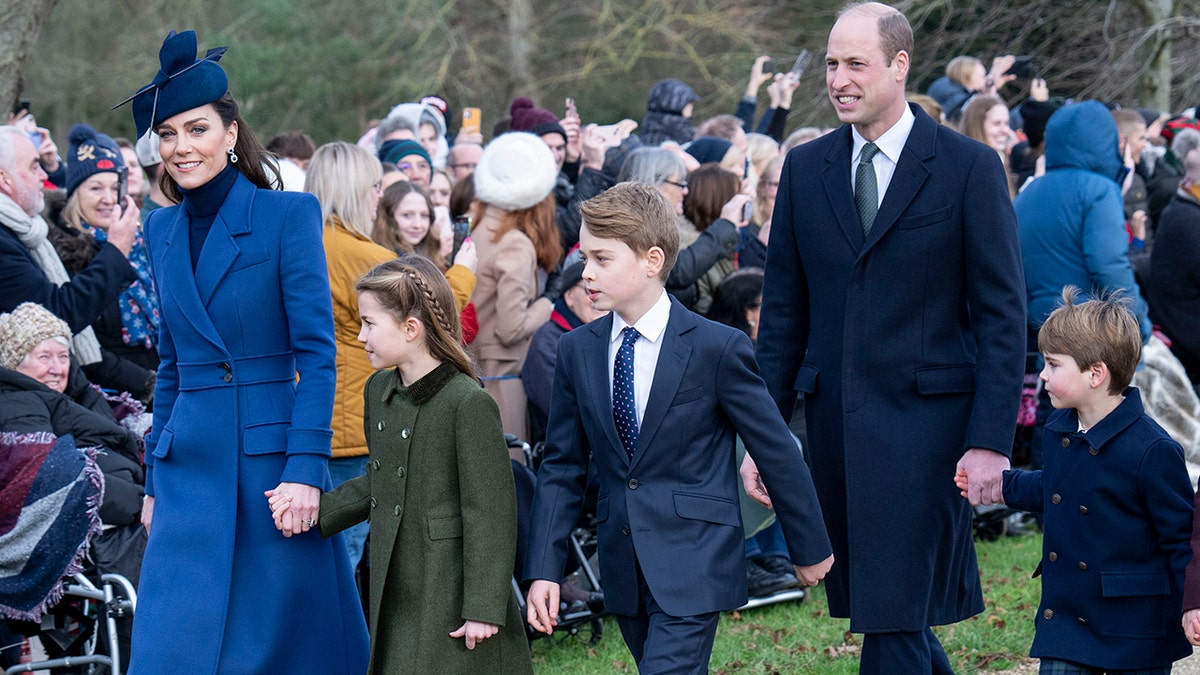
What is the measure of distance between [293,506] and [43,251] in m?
2.92

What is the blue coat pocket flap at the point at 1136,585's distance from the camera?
4133 millimetres

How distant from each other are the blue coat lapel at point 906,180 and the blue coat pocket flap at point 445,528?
4.61 feet

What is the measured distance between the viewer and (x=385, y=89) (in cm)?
2069

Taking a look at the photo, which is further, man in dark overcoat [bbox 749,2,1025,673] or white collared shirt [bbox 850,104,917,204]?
white collared shirt [bbox 850,104,917,204]

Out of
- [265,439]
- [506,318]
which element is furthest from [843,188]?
[506,318]

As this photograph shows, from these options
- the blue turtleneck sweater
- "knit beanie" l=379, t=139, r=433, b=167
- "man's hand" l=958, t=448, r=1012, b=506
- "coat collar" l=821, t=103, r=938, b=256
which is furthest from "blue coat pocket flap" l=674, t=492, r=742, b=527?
"knit beanie" l=379, t=139, r=433, b=167

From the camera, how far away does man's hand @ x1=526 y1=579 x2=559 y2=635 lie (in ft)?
12.6

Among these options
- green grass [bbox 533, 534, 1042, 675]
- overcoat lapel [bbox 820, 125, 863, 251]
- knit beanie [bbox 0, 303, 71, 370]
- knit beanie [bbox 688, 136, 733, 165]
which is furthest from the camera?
knit beanie [bbox 688, 136, 733, 165]

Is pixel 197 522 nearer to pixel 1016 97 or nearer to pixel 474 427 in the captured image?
pixel 474 427

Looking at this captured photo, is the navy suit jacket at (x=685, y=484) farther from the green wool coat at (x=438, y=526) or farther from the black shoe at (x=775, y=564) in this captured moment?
the black shoe at (x=775, y=564)

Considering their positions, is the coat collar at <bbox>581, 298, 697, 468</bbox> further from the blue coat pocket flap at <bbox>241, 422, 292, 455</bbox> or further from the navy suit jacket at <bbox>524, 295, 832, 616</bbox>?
the blue coat pocket flap at <bbox>241, 422, 292, 455</bbox>

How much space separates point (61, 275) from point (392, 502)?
118 inches

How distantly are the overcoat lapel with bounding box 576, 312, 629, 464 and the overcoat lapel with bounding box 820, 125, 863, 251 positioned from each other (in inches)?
30.4

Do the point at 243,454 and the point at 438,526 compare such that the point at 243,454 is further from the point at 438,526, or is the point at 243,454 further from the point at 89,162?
the point at 89,162
